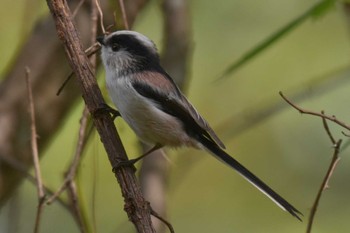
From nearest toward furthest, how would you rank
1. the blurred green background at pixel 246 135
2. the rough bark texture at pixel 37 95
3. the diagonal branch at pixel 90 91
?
the diagonal branch at pixel 90 91, the rough bark texture at pixel 37 95, the blurred green background at pixel 246 135

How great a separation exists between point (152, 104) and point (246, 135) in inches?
94.4

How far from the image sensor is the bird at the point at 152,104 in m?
2.72

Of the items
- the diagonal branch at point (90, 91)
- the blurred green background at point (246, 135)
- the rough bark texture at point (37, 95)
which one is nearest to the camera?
the diagonal branch at point (90, 91)

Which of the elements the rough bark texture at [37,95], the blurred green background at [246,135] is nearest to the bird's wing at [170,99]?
the rough bark texture at [37,95]

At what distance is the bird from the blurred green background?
5.09 feet

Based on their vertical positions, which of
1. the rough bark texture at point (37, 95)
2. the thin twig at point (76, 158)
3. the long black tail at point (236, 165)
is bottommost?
the long black tail at point (236, 165)

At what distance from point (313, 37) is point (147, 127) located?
103 inches

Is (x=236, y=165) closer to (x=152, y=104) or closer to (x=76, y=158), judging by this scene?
(x=152, y=104)

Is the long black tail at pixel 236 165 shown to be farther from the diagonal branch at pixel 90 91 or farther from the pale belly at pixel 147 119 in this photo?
the diagonal branch at pixel 90 91

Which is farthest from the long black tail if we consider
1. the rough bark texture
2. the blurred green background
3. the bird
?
the blurred green background

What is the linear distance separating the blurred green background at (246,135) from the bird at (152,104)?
1.55 metres

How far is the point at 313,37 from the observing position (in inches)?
202

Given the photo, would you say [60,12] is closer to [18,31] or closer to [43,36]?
[43,36]

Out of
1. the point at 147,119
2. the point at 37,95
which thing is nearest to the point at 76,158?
the point at 147,119
